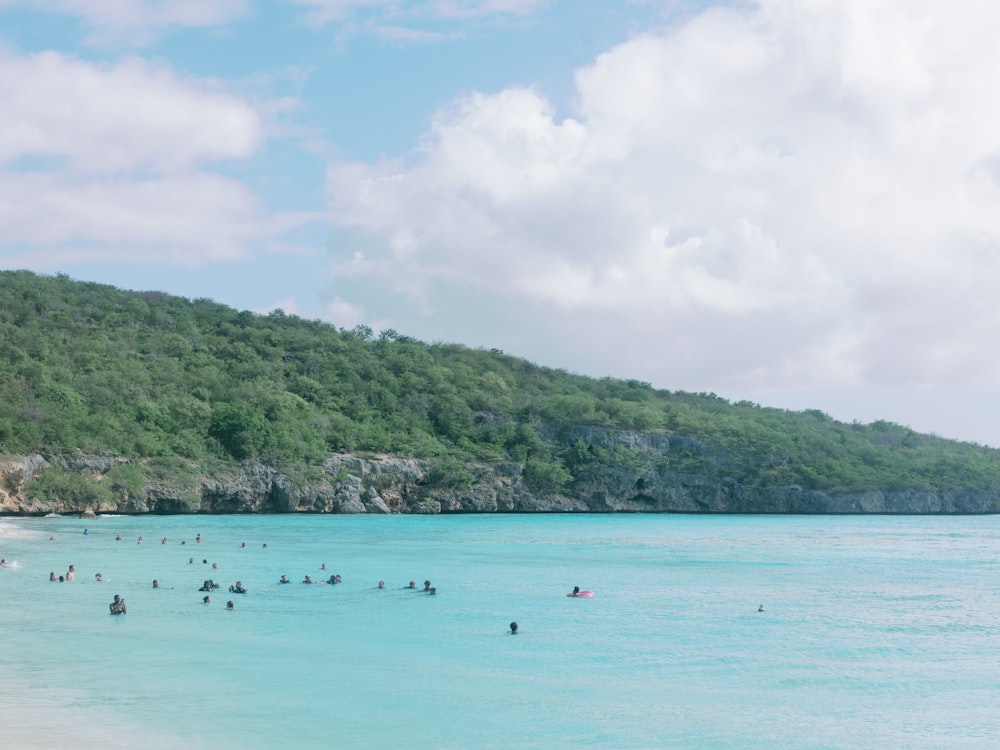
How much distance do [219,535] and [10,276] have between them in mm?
69667

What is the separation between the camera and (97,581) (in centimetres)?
3984

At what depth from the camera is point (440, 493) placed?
103125 millimetres

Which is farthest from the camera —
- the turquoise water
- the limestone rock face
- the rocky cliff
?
the limestone rock face

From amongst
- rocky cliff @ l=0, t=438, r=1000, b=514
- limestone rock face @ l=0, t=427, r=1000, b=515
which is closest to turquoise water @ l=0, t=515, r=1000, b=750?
rocky cliff @ l=0, t=438, r=1000, b=514

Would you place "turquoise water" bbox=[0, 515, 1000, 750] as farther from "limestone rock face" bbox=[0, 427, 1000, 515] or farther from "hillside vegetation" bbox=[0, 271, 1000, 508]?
"hillside vegetation" bbox=[0, 271, 1000, 508]

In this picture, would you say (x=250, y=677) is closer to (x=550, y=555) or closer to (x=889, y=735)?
(x=889, y=735)

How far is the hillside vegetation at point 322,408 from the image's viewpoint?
8850cm

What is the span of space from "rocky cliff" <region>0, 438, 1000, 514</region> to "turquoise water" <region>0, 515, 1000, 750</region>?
80.0 ft

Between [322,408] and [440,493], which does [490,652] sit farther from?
[322,408]

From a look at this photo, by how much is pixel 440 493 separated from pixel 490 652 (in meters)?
75.3

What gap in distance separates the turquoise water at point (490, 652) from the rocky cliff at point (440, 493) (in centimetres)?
2439

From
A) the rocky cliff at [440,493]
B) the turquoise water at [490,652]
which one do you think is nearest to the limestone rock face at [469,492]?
the rocky cliff at [440,493]

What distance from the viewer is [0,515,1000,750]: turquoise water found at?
20531 mm

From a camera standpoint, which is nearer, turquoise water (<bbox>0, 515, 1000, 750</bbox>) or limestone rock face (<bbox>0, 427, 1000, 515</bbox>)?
turquoise water (<bbox>0, 515, 1000, 750</bbox>)
